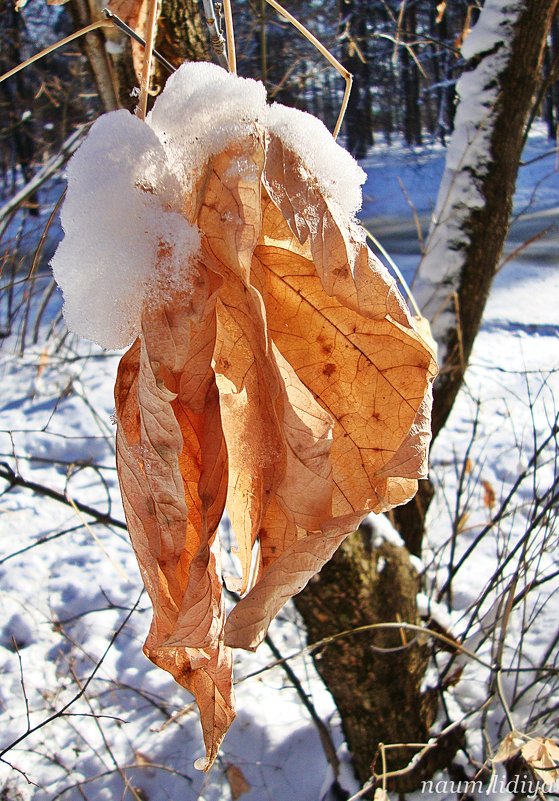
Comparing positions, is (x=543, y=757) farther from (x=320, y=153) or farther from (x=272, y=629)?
(x=272, y=629)

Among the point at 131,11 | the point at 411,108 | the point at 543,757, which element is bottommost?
the point at 543,757

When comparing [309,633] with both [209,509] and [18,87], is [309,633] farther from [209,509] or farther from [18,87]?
[18,87]

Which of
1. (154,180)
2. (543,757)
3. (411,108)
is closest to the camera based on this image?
(154,180)

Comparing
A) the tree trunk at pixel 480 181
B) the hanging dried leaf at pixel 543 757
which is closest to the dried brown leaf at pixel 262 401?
the hanging dried leaf at pixel 543 757

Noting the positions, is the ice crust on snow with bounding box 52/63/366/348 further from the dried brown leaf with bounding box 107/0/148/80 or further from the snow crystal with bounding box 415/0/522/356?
the snow crystal with bounding box 415/0/522/356

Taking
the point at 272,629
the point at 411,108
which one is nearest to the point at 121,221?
the point at 272,629

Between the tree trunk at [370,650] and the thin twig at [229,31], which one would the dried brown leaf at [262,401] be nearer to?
the thin twig at [229,31]
